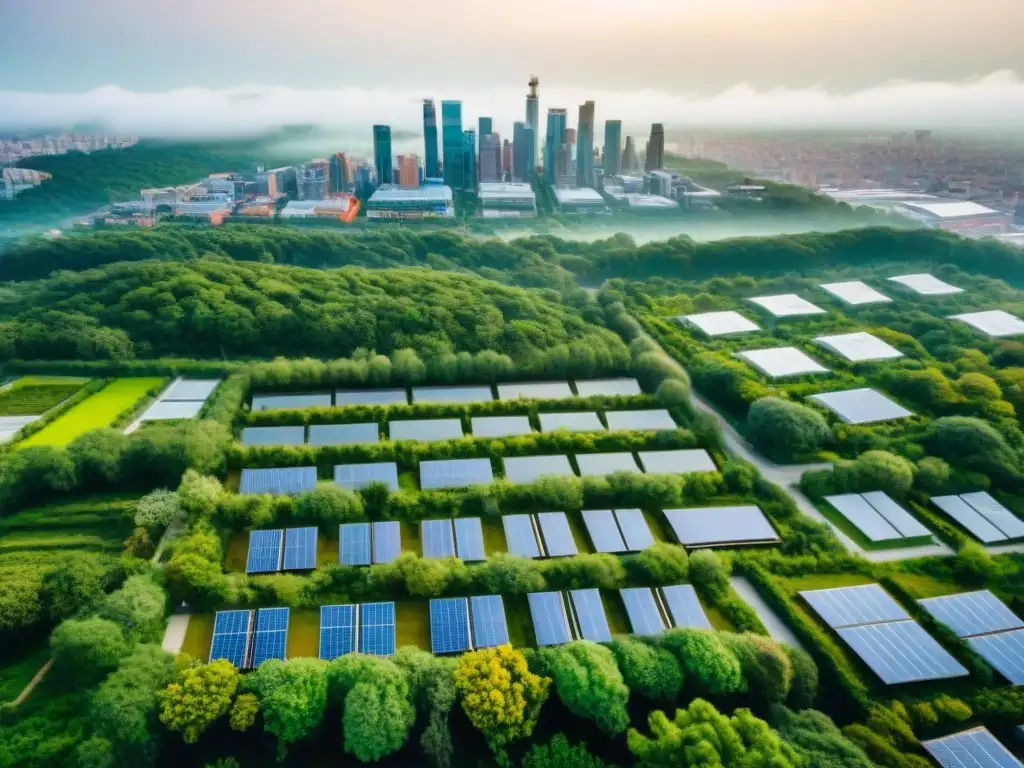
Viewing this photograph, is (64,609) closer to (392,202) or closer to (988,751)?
(988,751)

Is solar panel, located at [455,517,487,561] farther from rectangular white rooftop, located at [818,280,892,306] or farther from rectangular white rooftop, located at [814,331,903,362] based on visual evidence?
rectangular white rooftop, located at [818,280,892,306]

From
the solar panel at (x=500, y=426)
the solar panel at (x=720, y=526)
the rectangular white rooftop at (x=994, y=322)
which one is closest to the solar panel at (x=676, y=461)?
the solar panel at (x=720, y=526)

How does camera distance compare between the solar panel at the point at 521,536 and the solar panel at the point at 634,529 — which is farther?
the solar panel at the point at 634,529

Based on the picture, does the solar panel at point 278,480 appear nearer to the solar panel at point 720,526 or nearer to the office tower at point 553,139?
the solar panel at point 720,526

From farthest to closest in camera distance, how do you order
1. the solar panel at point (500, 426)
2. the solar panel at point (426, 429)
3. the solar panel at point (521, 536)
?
1. the solar panel at point (500, 426)
2. the solar panel at point (426, 429)
3. the solar panel at point (521, 536)

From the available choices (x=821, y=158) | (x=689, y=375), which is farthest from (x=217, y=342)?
(x=821, y=158)

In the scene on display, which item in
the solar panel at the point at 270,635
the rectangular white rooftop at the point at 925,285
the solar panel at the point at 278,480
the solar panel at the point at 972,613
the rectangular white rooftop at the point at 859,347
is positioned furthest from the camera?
the rectangular white rooftop at the point at 925,285
